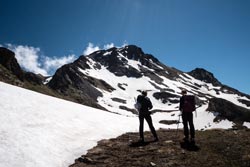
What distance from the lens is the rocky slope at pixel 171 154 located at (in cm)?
1119

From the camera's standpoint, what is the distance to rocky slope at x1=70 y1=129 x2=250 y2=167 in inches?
440

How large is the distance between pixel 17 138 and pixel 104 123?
937cm

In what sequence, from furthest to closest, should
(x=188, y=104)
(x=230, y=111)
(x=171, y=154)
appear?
(x=230, y=111) → (x=188, y=104) → (x=171, y=154)

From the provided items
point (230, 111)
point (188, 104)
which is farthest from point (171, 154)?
point (230, 111)

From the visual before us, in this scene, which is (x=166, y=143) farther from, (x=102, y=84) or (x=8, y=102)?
(x=102, y=84)

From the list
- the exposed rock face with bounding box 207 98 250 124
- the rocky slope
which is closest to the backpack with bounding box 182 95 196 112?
the rocky slope

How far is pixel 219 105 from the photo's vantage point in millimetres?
76000

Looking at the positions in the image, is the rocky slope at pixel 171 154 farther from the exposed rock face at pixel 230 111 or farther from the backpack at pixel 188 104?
the exposed rock face at pixel 230 111

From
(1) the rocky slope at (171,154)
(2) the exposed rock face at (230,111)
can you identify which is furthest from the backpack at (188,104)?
(2) the exposed rock face at (230,111)

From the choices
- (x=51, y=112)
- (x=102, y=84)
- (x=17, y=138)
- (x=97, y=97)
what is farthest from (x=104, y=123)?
→ (x=102, y=84)

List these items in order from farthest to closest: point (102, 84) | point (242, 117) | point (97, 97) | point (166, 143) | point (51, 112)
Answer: point (102, 84), point (97, 97), point (242, 117), point (51, 112), point (166, 143)

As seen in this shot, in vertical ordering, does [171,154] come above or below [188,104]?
below

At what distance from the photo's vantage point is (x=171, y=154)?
40.7 feet

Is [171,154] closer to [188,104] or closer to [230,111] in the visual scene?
[188,104]
